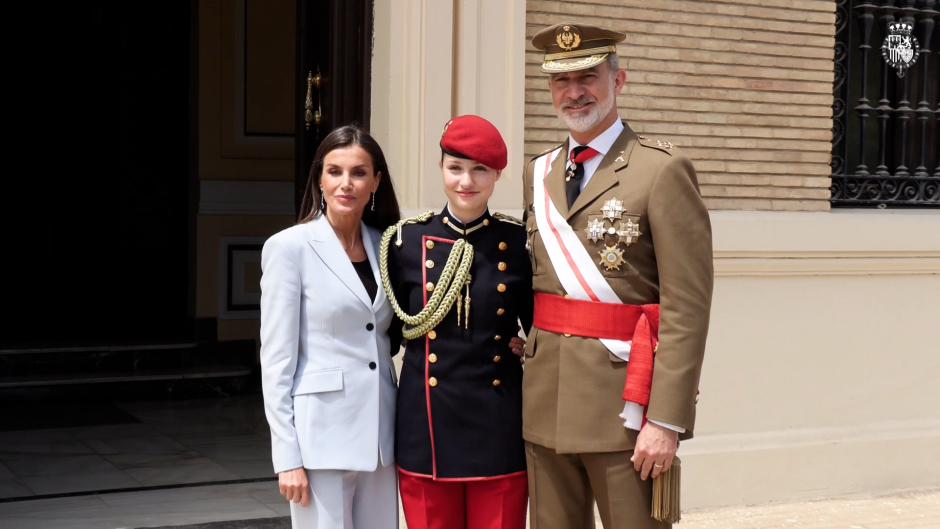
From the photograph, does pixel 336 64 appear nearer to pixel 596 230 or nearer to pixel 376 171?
pixel 376 171

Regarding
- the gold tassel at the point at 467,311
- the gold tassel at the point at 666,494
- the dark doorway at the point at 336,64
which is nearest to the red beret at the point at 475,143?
the gold tassel at the point at 467,311

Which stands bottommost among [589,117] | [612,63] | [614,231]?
[614,231]

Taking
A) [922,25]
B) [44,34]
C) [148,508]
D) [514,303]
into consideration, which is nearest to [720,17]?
[922,25]

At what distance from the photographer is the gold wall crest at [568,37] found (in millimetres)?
3217

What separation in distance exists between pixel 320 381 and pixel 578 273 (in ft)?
2.32

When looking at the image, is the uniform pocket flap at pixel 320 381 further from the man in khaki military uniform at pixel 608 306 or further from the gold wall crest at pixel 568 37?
the gold wall crest at pixel 568 37

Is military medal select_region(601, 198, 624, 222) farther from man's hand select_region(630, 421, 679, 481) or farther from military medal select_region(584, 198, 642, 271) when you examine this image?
man's hand select_region(630, 421, 679, 481)

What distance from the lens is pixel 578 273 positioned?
10.7ft

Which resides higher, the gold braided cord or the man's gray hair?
the man's gray hair

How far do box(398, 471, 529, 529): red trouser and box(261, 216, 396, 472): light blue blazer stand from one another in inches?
5.3

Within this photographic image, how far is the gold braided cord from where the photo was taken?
10.6ft

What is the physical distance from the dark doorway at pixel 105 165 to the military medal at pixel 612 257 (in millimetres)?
6634

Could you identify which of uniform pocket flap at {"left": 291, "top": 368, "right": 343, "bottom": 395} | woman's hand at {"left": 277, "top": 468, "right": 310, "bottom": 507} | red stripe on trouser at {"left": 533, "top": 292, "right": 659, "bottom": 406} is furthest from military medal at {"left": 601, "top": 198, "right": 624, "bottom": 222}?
woman's hand at {"left": 277, "top": 468, "right": 310, "bottom": 507}

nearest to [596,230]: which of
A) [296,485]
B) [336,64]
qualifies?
[296,485]
